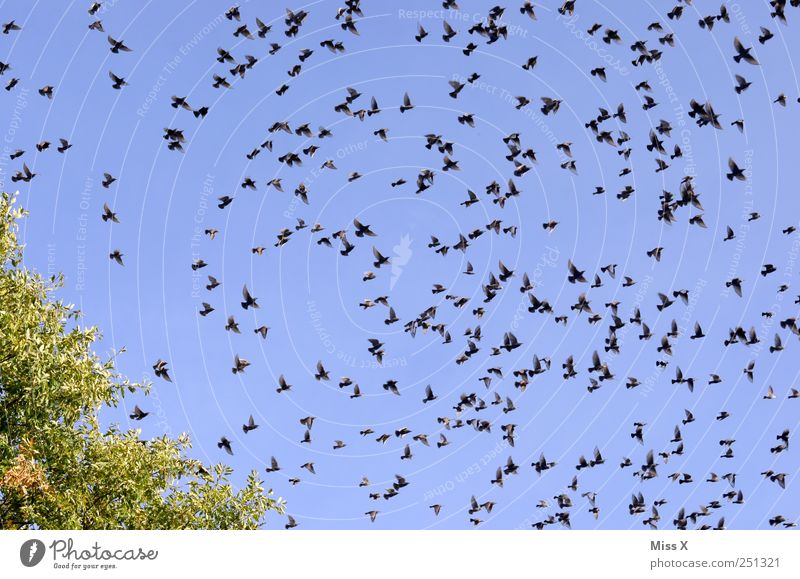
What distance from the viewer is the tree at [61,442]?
30453 mm

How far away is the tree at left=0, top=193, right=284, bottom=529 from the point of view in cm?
3045

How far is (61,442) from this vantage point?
31172 millimetres

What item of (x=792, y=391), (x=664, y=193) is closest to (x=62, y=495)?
→ (x=664, y=193)

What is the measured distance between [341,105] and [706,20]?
1553 centimetres
